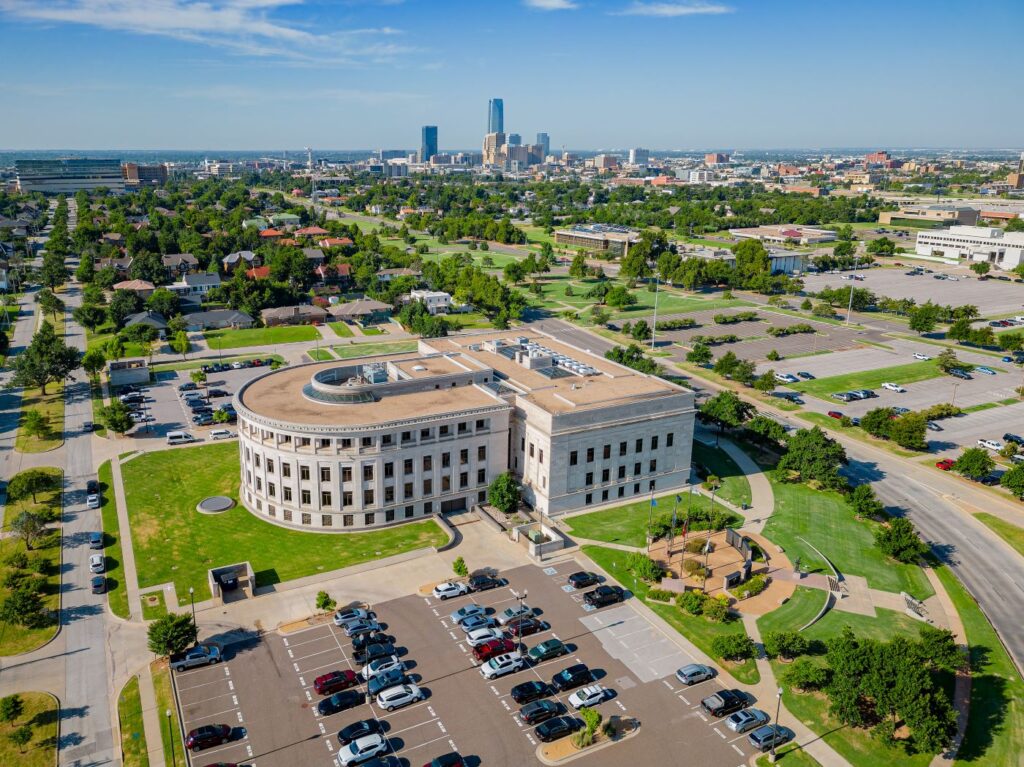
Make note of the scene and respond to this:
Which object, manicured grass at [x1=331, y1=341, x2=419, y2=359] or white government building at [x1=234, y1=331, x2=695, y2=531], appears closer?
white government building at [x1=234, y1=331, x2=695, y2=531]

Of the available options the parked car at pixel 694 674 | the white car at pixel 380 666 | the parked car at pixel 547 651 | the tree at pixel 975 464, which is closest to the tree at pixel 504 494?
the parked car at pixel 547 651

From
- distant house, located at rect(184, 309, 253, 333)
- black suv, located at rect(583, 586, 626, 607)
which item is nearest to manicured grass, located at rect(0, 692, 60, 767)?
black suv, located at rect(583, 586, 626, 607)

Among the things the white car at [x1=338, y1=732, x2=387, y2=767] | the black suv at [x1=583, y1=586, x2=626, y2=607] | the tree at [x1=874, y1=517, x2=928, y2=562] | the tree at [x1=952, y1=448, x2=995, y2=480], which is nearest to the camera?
the white car at [x1=338, y1=732, x2=387, y2=767]

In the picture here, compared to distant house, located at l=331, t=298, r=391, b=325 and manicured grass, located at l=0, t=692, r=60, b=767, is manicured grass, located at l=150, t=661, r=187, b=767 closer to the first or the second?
manicured grass, located at l=0, t=692, r=60, b=767

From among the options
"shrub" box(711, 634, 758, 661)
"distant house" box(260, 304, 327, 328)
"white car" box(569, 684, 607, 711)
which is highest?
"distant house" box(260, 304, 327, 328)

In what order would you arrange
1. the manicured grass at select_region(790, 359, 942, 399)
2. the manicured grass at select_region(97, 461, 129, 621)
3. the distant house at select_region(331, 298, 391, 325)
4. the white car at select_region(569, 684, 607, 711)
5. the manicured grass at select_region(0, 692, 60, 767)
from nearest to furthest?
1. the manicured grass at select_region(0, 692, 60, 767)
2. the white car at select_region(569, 684, 607, 711)
3. the manicured grass at select_region(97, 461, 129, 621)
4. the manicured grass at select_region(790, 359, 942, 399)
5. the distant house at select_region(331, 298, 391, 325)

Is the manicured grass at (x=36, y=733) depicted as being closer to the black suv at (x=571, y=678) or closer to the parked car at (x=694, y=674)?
the black suv at (x=571, y=678)

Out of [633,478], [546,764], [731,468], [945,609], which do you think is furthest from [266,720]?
[731,468]
